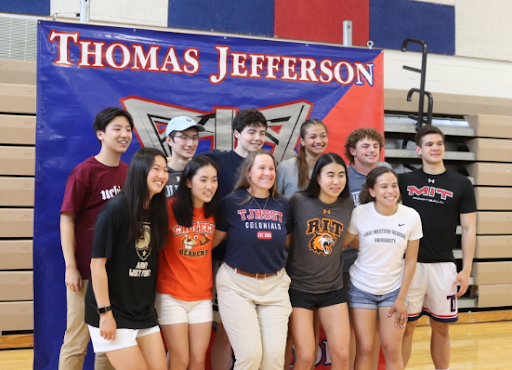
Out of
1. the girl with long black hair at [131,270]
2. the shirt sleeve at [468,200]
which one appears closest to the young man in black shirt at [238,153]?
the girl with long black hair at [131,270]

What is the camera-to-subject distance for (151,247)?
2334 mm

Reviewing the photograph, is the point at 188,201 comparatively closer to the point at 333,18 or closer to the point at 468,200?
the point at 468,200

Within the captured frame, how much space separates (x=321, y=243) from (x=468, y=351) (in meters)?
2.49

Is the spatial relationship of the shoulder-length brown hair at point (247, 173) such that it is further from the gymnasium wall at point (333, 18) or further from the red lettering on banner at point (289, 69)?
the gymnasium wall at point (333, 18)

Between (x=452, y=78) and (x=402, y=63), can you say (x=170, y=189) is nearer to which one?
(x=402, y=63)

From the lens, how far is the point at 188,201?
257 centimetres

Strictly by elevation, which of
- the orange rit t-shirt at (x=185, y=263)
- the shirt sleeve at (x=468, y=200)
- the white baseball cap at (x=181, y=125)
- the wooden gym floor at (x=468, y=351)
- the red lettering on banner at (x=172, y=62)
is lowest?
the wooden gym floor at (x=468, y=351)

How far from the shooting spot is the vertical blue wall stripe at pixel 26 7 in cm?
451

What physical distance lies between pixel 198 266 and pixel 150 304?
0.32 meters

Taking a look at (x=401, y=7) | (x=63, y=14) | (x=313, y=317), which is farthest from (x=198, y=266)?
(x=401, y=7)

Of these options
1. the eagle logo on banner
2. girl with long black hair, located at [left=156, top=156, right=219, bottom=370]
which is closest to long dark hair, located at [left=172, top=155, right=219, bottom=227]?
girl with long black hair, located at [left=156, top=156, right=219, bottom=370]

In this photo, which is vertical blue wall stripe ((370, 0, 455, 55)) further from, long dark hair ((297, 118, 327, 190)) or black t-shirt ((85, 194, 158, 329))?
black t-shirt ((85, 194, 158, 329))

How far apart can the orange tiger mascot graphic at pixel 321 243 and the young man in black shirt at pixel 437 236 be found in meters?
0.72

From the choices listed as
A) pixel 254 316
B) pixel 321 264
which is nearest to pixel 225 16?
pixel 321 264
